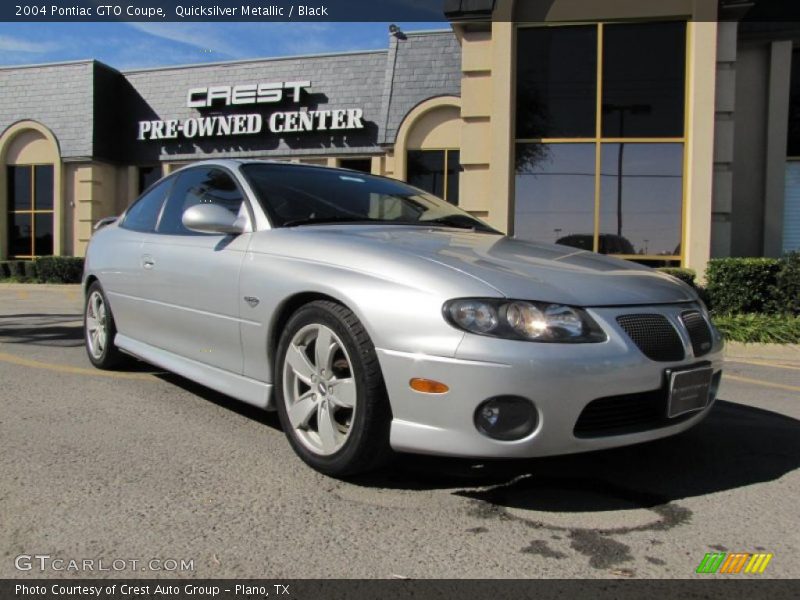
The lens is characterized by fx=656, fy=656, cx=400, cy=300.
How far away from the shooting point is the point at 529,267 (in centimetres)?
285

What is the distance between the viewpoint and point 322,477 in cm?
291

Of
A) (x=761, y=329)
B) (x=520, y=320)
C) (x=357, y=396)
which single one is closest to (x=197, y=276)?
(x=357, y=396)

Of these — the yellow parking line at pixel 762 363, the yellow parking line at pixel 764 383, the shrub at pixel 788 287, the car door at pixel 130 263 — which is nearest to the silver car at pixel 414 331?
the car door at pixel 130 263

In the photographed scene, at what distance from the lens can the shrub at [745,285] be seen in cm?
841

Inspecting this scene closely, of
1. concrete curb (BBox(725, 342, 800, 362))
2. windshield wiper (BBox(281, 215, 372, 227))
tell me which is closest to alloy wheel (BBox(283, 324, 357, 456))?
windshield wiper (BBox(281, 215, 372, 227))

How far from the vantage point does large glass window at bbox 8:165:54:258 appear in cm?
1853

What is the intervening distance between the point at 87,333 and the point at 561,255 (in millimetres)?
3991

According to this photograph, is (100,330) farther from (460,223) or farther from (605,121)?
(605,121)

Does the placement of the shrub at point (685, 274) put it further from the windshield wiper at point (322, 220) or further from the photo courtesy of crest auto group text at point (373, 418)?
the windshield wiper at point (322, 220)

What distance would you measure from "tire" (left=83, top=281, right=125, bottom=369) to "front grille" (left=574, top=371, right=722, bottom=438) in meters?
3.67

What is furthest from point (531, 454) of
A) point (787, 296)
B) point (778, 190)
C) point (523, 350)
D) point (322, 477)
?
point (778, 190)

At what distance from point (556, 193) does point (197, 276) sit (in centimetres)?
792

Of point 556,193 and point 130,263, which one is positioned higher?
point 556,193
